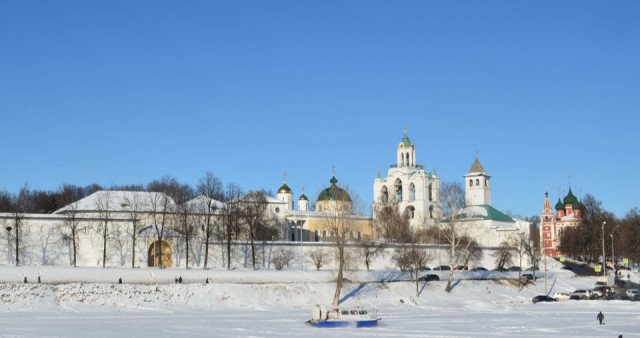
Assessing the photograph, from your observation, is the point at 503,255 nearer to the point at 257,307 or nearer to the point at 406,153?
the point at 406,153

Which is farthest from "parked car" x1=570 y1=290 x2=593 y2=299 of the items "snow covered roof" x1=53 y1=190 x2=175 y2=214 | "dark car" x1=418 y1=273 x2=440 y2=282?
"snow covered roof" x1=53 y1=190 x2=175 y2=214

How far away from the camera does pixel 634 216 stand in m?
113

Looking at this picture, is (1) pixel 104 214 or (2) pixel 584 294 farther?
(1) pixel 104 214

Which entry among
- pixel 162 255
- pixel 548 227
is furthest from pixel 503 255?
pixel 548 227

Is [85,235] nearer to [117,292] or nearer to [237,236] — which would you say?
[237,236]

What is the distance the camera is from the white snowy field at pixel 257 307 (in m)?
37.0

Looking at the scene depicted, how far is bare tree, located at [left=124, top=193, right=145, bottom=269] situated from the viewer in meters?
65.3

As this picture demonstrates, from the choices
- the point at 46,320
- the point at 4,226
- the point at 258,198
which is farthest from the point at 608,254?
the point at 46,320

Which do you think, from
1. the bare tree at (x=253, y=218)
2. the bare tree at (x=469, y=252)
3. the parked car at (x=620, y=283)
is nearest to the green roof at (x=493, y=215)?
the bare tree at (x=469, y=252)

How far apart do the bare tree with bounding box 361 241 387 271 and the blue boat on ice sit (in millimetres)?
29807

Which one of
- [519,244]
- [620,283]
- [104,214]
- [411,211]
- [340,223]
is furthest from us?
[411,211]

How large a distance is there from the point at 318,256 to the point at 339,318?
29.2 metres

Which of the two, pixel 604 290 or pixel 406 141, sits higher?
pixel 406 141

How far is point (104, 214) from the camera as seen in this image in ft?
228
